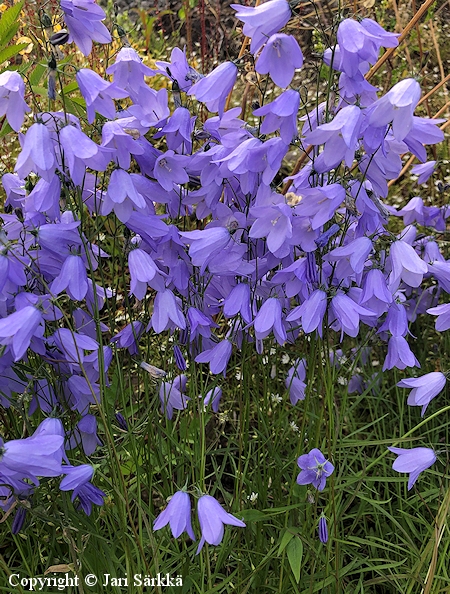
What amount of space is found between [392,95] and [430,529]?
3.91ft

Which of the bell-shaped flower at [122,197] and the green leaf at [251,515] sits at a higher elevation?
the bell-shaped flower at [122,197]

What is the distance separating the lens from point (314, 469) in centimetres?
139

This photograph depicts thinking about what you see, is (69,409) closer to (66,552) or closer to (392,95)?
(66,552)

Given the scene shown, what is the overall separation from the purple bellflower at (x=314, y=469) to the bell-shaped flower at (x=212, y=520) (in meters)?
0.25

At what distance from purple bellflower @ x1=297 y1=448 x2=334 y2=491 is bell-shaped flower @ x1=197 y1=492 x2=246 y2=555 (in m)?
0.25

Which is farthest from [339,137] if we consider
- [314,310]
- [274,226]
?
[314,310]

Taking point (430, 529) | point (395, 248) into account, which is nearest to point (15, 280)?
point (395, 248)

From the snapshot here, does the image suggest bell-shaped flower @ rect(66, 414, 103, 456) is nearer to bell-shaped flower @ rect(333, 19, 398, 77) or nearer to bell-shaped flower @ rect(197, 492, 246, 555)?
bell-shaped flower @ rect(197, 492, 246, 555)

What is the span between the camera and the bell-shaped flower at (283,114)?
1211mm

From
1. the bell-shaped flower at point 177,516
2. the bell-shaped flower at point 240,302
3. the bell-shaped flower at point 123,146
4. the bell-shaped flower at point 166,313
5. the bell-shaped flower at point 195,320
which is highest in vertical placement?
the bell-shaped flower at point 123,146

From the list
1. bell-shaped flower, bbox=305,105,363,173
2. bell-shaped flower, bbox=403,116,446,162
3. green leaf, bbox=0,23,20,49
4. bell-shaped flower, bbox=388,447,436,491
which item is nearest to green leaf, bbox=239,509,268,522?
bell-shaped flower, bbox=388,447,436,491

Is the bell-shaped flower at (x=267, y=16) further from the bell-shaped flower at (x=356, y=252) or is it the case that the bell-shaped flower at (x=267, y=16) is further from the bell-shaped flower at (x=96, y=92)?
the bell-shaped flower at (x=356, y=252)

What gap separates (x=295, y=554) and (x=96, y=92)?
1013 millimetres

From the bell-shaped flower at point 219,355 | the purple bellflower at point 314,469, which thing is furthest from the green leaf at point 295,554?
the bell-shaped flower at point 219,355
